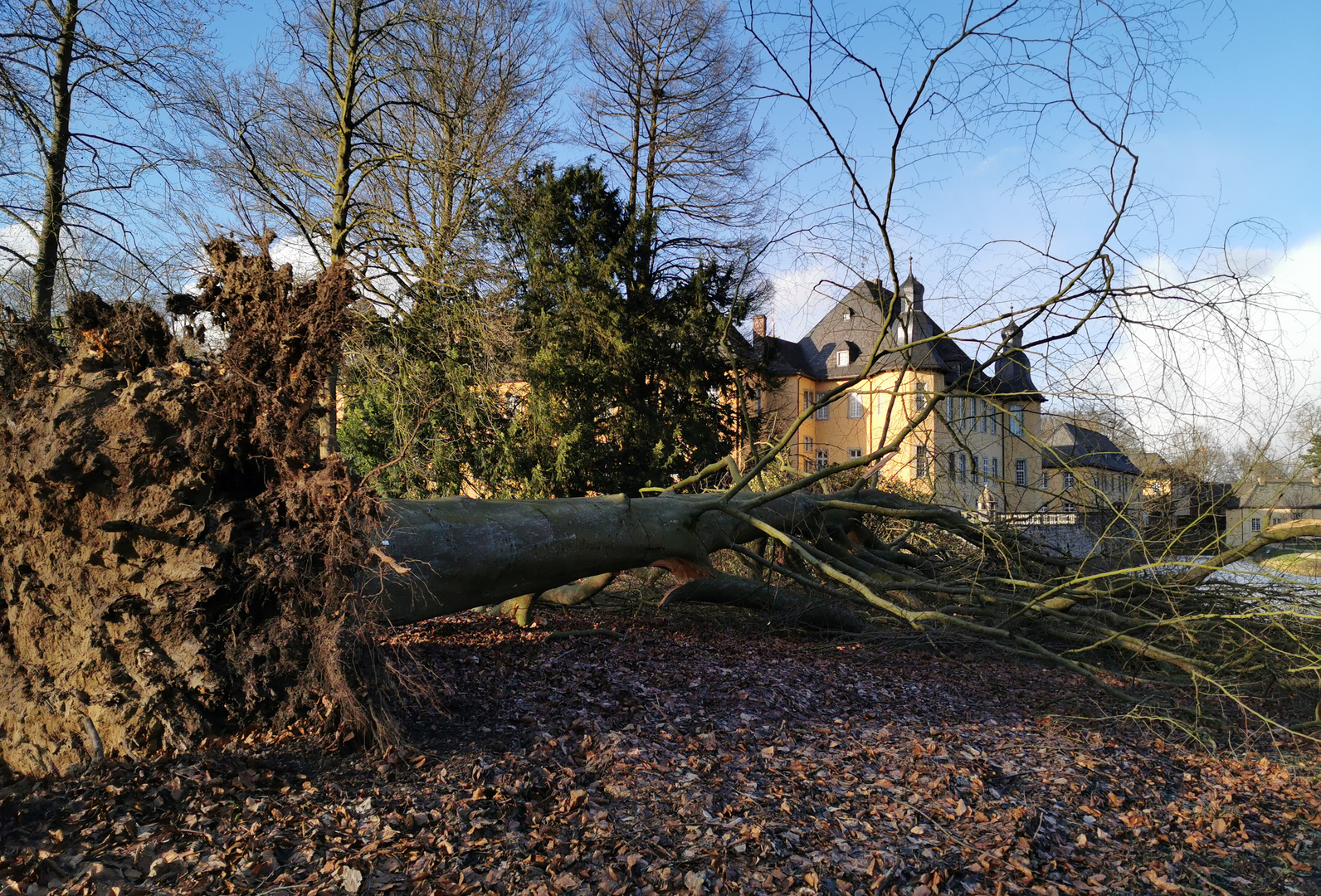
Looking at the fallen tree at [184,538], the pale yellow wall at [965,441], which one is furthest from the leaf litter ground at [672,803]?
the pale yellow wall at [965,441]

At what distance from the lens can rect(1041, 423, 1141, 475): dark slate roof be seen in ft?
20.5

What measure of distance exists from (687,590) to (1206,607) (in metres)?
4.05

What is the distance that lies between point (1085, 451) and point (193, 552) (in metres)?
6.14

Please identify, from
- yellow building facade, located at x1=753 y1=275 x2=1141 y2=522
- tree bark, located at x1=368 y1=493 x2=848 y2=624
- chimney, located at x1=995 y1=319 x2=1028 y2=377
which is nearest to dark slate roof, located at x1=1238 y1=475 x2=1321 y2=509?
yellow building facade, located at x1=753 y1=275 x2=1141 y2=522

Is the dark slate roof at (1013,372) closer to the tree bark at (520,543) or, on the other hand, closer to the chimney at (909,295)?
the chimney at (909,295)

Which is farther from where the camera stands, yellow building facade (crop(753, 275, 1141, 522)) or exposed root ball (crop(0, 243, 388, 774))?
yellow building facade (crop(753, 275, 1141, 522))

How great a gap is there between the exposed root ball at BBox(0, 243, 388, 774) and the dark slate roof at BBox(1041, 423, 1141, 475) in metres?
5.01

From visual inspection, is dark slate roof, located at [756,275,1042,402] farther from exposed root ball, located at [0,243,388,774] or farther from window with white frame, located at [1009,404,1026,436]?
exposed root ball, located at [0,243,388,774]

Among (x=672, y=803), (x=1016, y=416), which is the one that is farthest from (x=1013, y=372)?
(x=672, y=803)

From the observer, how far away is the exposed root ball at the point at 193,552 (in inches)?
133

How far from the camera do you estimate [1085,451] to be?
654 centimetres

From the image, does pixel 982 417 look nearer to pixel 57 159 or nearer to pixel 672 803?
pixel 672 803

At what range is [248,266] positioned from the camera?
11.9 ft

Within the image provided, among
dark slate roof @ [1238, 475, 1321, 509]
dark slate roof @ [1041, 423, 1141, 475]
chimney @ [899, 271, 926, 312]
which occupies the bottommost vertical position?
dark slate roof @ [1238, 475, 1321, 509]
